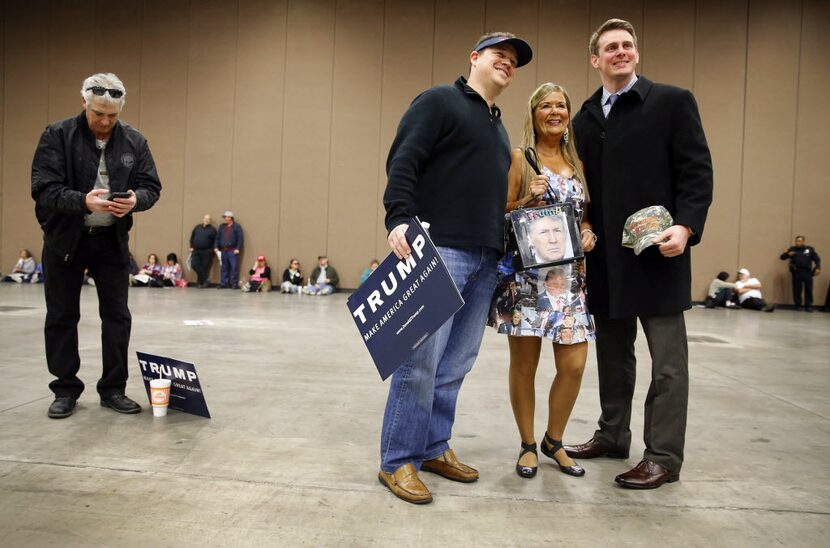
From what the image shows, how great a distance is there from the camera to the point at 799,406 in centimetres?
345

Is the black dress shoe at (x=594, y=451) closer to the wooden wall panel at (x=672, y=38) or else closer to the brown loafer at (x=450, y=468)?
the brown loafer at (x=450, y=468)

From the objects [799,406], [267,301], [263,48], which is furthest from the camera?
[263,48]

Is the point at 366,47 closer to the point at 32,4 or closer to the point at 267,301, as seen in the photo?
the point at 267,301

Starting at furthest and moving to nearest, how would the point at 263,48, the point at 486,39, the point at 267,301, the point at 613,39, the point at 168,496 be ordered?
the point at 263,48
the point at 267,301
the point at 613,39
the point at 486,39
the point at 168,496

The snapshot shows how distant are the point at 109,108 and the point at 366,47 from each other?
10.7 m

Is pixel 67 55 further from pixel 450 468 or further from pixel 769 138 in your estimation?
pixel 769 138

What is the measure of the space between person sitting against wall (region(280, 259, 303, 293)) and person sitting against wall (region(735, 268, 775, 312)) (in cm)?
859

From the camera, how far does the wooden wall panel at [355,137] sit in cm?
1262

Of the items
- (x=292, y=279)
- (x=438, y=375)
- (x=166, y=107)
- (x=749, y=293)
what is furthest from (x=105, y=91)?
Result: (x=749, y=293)

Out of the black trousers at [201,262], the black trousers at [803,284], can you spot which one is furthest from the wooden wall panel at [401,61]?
the black trousers at [803,284]

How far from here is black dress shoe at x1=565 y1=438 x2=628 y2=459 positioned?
8.23ft

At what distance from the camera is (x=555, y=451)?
2352mm

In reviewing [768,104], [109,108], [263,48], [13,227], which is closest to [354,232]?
[263,48]

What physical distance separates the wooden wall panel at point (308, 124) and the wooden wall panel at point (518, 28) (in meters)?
3.48
